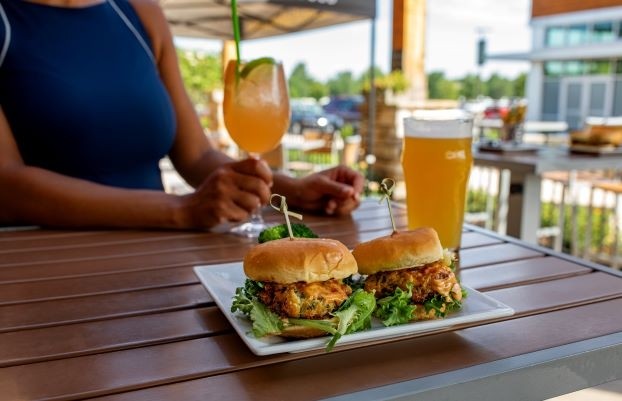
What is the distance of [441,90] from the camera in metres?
28.5

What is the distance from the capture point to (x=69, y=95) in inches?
56.2

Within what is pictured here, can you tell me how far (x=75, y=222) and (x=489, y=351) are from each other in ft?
3.09

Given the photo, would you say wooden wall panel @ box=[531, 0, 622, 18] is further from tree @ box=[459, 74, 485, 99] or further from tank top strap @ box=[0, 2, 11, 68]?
tank top strap @ box=[0, 2, 11, 68]

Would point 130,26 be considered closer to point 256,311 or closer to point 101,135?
point 101,135

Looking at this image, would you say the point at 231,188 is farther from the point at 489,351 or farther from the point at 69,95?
the point at 489,351

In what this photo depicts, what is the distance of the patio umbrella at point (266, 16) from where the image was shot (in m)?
3.99

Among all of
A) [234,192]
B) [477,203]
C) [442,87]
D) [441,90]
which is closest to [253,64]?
[234,192]

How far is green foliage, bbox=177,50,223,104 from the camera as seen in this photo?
11867mm

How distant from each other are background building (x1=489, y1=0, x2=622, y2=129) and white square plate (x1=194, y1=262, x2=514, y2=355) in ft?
53.3

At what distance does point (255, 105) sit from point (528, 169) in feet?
6.26

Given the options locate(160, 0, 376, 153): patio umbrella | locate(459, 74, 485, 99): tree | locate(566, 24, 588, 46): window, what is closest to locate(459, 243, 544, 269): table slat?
locate(160, 0, 376, 153): patio umbrella

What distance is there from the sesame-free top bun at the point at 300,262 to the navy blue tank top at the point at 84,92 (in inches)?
38.8

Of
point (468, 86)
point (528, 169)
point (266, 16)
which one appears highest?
point (266, 16)

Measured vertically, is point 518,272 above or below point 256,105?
below
